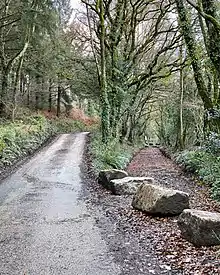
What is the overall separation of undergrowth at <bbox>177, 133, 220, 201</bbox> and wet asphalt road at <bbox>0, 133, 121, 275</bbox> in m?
3.57

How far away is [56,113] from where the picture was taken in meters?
41.2

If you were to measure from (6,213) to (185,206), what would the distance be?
13.8 ft

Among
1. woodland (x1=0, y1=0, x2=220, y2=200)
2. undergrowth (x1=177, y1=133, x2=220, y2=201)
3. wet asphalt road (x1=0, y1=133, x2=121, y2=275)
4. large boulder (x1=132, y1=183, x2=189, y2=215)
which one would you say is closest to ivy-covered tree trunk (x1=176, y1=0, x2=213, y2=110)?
woodland (x1=0, y1=0, x2=220, y2=200)

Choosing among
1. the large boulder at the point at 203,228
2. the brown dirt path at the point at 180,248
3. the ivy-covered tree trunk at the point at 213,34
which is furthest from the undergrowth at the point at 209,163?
the large boulder at the point at 203,228

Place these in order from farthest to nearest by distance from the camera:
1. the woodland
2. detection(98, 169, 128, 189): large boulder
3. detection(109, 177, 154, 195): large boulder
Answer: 1. the woodland
2. detection(98, 169, 128, 189): large boulder
3. detection(109, 177, 154, 195): large boulder

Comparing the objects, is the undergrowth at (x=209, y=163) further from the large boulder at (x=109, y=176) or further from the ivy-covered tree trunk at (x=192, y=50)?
the large boulder at (x=109, y=176)

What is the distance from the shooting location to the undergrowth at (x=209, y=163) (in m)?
9.69

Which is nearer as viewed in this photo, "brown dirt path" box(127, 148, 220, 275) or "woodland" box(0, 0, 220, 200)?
"brown dirt path" box(127, 148, 220, 275)

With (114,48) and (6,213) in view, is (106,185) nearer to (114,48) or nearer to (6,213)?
(6,213)

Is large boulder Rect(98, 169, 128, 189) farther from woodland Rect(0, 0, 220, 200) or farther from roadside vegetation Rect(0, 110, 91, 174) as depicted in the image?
roadside vegetation Rect(0, 110, 91, 174)

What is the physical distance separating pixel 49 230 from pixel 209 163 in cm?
671

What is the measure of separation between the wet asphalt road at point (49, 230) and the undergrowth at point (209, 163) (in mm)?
3571

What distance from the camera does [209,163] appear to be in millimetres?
12297

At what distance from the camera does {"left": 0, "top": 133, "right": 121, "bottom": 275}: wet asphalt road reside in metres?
5.63
